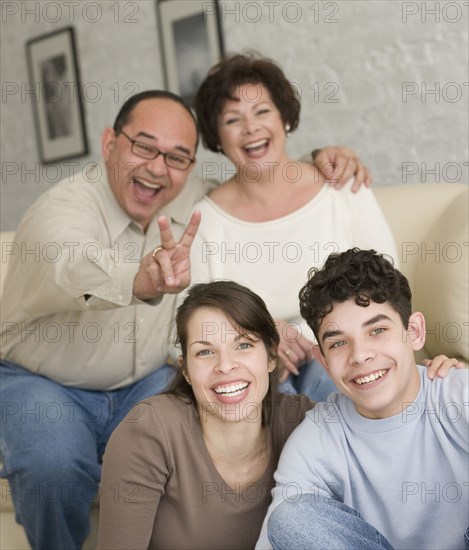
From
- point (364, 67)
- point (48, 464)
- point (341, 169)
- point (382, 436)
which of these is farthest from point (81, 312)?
point (364, 67)

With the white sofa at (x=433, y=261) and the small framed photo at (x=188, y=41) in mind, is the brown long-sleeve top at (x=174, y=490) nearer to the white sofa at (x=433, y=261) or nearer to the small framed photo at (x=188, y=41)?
the white sofa at (x=433, y=261)

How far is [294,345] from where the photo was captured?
198 cm

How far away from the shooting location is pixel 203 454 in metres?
1.62

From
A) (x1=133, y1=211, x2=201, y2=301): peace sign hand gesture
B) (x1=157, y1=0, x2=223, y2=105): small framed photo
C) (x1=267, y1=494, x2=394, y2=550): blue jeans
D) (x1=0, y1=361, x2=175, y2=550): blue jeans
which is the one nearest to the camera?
(x1=267, y1=494, x2=394, y2=550): blue jeans

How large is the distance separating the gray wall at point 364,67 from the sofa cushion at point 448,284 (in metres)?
0.67

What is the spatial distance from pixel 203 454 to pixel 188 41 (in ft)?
7.14

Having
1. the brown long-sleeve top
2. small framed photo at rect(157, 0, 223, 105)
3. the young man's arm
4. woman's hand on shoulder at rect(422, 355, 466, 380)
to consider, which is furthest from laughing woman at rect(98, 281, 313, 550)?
small framed photo at rect(157, 0, 223, 105)

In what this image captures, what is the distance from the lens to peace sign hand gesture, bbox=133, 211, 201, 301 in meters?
1.65

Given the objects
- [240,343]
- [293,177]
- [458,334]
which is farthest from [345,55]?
[240,343]

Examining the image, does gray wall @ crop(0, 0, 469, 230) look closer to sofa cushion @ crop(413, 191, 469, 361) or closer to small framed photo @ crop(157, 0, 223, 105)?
small framed photo @ crop(157, 0, 223, 105)

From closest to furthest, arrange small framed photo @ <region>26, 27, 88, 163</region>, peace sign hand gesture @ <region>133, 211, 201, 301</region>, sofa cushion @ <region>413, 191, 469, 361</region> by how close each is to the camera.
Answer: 1. peace sign hand gesture @ <region>133, 211, 201, 301</region>
2. sofa cushion @ <region>413, 191, 469, 361</region>
3. small framed photo @ <region>26, 27, 88, 163</region>

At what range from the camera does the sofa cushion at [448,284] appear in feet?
6.68

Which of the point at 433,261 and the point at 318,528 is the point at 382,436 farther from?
the point at 433,261

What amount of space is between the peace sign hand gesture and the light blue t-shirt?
389mm
